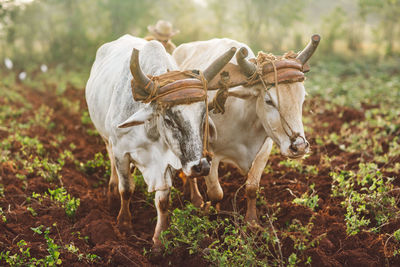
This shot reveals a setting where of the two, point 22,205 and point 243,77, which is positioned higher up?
point 243,77

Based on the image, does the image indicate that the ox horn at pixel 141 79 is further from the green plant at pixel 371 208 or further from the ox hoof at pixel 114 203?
the green plant at pixel 371 208

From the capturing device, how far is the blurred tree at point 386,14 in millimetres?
13867

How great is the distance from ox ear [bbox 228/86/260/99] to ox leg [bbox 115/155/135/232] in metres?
1.06

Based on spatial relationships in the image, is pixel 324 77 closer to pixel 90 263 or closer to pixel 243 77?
pixel 243 77

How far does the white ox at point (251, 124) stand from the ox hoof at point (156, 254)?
78 cm

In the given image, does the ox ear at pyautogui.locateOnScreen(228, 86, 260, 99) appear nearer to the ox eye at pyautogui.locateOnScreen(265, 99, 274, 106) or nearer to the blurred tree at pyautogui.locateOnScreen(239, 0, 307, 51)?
the ox eye at pyautogui.locateOnScreen(265, 99, 274, 106)

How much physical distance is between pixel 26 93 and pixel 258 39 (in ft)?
31.3

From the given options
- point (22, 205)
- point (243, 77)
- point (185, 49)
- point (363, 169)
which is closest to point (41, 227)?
point (22, 205)

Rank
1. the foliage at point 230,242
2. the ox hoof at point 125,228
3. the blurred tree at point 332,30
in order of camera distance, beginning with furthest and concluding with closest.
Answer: the blurred tree at point 332,30 < the ox hoof at point 125,228 < the foliage at point 230,242

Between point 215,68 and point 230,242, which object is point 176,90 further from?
point 230,242

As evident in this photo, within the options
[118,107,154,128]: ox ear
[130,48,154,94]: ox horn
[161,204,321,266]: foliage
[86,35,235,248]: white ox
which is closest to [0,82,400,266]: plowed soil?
[161,204,321,266]: foliage

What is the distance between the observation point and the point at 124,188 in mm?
3658

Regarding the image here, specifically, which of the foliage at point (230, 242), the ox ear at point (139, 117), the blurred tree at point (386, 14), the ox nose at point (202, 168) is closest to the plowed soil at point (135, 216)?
the foliage at point (230, 242)

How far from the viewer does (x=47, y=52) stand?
1523cm
